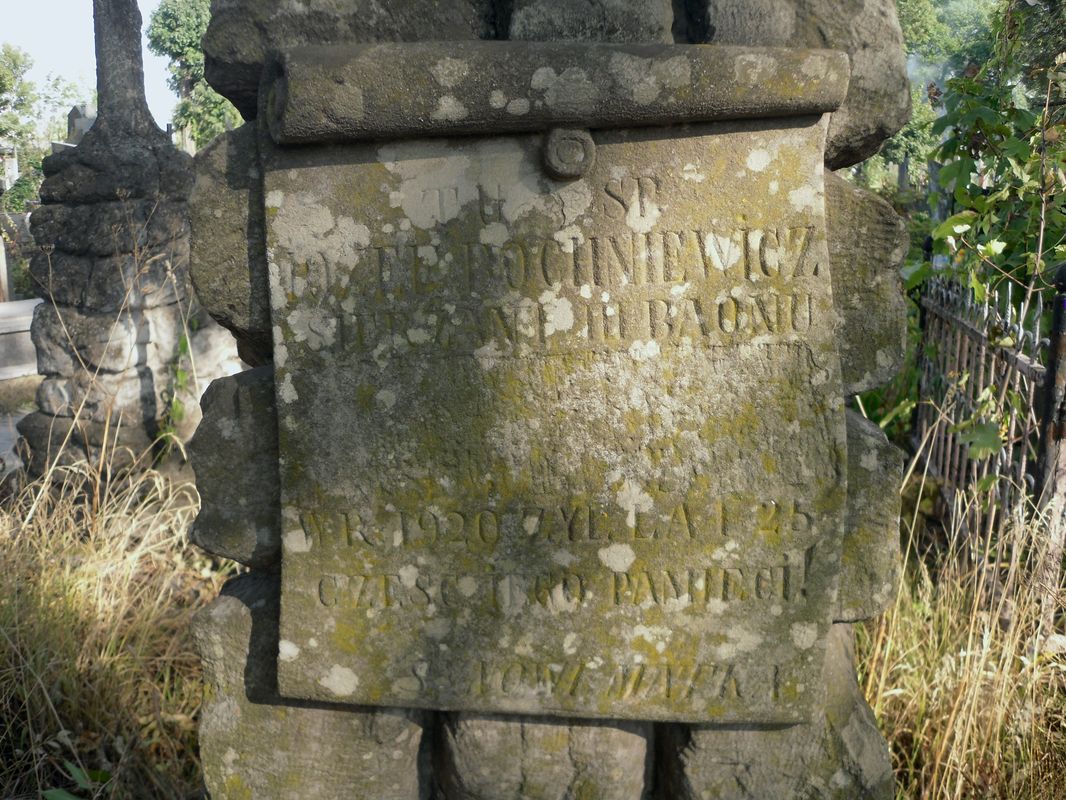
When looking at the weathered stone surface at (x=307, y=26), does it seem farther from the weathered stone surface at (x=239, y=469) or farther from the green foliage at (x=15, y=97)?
the green foliage at (x=15, y=97)

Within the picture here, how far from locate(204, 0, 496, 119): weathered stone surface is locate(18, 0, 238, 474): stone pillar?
3324 mm

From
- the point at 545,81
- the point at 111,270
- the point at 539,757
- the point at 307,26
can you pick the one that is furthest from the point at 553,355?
the point at 111,270

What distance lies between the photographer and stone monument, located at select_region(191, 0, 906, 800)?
1.53 meters

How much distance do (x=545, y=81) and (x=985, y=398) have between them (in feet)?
6.15

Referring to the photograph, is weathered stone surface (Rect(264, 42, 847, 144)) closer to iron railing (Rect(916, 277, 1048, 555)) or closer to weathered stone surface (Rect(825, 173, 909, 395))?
weathered stone surface (Rect(825, 173, 909, 395))

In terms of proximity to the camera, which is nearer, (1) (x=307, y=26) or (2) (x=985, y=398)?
(1) (x=307, y=26)

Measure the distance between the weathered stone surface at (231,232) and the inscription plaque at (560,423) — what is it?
77 mm

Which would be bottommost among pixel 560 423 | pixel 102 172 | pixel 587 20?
pixel 560 423

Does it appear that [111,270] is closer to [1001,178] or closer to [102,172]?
[102,172]

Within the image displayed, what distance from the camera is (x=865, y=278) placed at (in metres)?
1.68

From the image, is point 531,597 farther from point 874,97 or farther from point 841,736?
point 874,97

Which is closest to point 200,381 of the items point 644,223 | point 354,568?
A: point 354,568

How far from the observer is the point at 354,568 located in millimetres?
1714

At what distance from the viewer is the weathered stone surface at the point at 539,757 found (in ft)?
6.07
